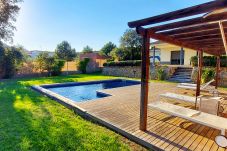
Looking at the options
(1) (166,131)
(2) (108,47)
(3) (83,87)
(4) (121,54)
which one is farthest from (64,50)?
(1) (166,131)

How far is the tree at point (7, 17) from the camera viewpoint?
17.2 metres

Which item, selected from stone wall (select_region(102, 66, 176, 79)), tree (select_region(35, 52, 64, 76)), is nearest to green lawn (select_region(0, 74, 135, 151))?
stone wall (select_region(102, 66, 176, 79))

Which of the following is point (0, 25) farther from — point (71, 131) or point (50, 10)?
point (71, 131)

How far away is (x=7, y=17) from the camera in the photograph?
1769 centimetres

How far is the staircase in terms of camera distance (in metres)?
16.1

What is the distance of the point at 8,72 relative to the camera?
687 inches

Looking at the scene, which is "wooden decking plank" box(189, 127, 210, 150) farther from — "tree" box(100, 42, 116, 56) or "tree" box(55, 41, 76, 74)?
"tree" box(55, 41, 76, 74)

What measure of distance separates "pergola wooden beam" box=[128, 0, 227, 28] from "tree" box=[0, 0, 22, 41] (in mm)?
18241

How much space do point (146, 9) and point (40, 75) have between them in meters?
14.2

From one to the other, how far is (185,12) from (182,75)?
14.8 meters

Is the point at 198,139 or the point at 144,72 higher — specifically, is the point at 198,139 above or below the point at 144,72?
below

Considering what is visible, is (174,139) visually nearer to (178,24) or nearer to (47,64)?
(178,24)

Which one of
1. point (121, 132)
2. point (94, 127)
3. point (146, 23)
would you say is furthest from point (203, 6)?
point (94, 127)

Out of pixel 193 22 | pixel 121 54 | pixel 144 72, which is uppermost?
pixel 121 54
